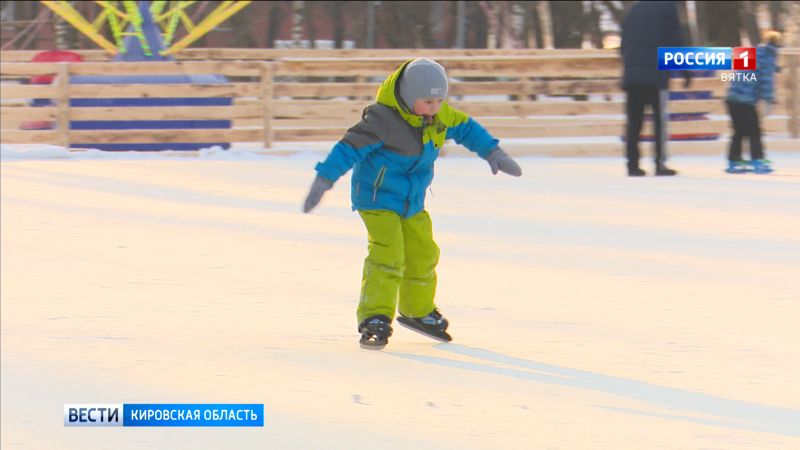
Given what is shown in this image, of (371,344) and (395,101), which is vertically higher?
(395,101)

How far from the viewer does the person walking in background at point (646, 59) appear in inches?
470

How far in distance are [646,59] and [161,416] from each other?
817 cm

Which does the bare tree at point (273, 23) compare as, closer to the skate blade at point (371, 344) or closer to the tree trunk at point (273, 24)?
the tree trunk at point (273, 24)

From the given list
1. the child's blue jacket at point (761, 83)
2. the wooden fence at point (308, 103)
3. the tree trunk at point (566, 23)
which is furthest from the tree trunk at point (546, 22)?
the child's blue jacket at point (761, 83)

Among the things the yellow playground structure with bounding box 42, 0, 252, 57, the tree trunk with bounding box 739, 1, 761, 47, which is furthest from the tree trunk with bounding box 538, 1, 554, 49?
the yellow playground structure with bounding box 42, 0, 252, 57

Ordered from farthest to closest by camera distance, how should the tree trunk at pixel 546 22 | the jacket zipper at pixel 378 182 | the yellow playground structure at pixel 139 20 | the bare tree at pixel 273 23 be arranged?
the bare tree at pixel 273 23 < the tree trunk at pixel 546 22 < the yellow playground structure at pixel 139 20 < the jacket zipper at pixel 378 182

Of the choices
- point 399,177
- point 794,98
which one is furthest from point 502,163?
point 794,98

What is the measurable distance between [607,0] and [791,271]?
24.5 meters

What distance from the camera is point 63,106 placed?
15547 millimetres

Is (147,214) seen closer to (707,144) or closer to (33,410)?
(33,410)

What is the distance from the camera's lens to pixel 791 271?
7.32 m

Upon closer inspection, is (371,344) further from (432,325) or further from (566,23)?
(566,23)

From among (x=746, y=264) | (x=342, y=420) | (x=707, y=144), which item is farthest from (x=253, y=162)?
(x=342, y=420)

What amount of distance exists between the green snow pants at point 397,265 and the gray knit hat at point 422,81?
43cm
